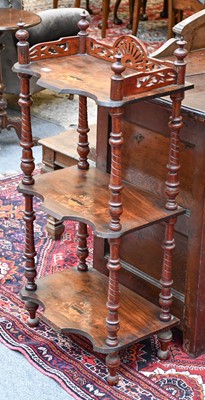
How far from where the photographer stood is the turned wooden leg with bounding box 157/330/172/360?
2.81 metres

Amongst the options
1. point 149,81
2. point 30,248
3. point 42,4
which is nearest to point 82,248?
point 30,248

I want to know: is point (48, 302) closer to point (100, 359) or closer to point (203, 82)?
point (100, 359)

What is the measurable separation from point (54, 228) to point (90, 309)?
932mm

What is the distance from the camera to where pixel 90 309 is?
284 cm

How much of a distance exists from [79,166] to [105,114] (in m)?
0.22

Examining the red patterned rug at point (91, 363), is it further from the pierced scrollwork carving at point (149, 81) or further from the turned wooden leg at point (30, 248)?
the pierced scrollwork carving at point (149, 81)

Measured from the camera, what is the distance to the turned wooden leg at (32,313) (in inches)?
118

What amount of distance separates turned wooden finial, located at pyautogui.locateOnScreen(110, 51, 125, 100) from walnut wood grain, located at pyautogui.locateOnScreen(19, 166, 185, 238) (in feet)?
1.50

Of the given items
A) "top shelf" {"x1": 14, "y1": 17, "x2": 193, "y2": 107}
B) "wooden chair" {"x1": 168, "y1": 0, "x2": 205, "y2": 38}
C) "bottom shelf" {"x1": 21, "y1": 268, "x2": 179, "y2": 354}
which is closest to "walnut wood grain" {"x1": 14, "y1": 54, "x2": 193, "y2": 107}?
"top shelf" {"x1": 14, "y1": 17, "x2": 193, "y2": 107}

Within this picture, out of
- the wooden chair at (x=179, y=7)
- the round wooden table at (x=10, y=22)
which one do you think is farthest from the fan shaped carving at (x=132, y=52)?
the wooden chair at (x=179, y=7)

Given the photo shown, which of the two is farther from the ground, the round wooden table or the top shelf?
the top shelf

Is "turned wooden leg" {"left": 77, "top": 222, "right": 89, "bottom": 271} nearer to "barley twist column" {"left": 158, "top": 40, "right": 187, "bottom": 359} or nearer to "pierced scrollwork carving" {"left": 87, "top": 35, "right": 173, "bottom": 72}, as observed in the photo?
"barley twist column" {"left": 158, "top": 40, "right": 187, "bottom": 359}

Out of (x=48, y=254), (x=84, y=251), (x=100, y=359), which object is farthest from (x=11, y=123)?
(x=100, y=359)

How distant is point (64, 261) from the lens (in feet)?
11.6
